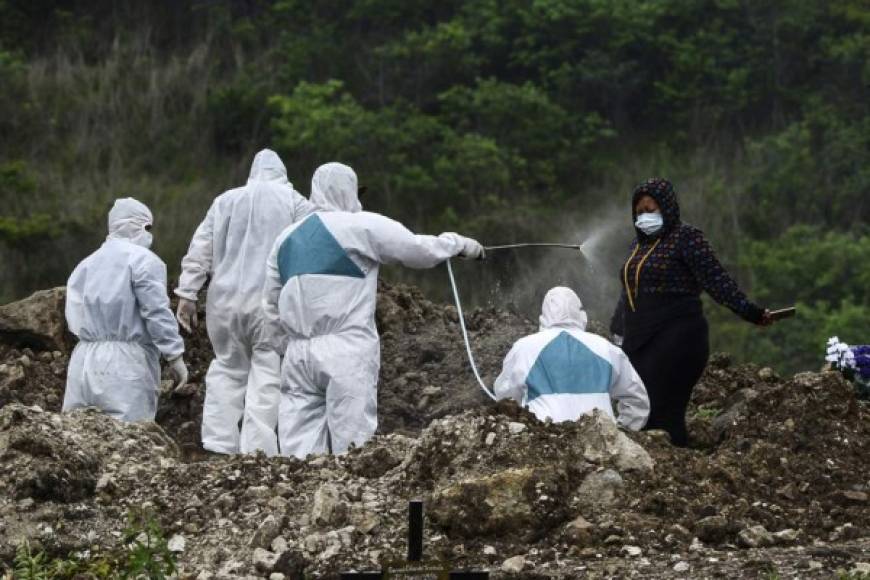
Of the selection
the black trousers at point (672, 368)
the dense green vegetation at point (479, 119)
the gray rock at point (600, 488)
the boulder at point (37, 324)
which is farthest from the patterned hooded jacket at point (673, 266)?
the dense green vegetation at point (479, 119)

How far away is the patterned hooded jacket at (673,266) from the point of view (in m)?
9.04

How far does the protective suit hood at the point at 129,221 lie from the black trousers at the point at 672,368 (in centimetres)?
263

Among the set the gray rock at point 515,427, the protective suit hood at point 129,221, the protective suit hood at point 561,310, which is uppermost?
the protective suit hood at point 129,221

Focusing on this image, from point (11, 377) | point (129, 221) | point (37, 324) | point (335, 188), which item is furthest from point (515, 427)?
point (37, 324)

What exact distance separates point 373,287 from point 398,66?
59.0ft

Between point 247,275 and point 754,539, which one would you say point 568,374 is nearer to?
point 754,539

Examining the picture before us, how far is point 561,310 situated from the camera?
349 inches

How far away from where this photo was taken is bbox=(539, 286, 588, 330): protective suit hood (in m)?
8.87

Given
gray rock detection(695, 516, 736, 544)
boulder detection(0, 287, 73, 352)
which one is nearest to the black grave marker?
gray rock detection(695, 516, 736, 544)

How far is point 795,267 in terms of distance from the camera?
72.8ft

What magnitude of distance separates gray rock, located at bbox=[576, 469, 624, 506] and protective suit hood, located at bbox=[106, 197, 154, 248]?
3.41 meters

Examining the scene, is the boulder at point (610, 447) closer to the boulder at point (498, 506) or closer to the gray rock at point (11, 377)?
the boulder at point (498, 506)

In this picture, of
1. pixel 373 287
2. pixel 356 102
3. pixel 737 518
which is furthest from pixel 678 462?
pixel 356 102

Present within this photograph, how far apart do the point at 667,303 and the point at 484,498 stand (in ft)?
6.97
